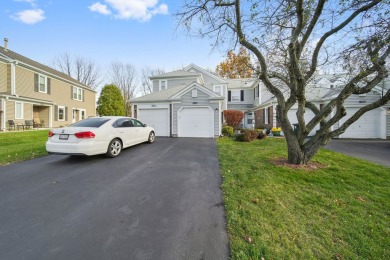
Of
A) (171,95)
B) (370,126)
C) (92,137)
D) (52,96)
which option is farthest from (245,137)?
(52,96)

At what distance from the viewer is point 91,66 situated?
37.8m

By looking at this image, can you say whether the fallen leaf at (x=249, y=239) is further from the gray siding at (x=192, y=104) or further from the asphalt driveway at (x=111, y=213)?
the gray siding at (x=192, y=104)

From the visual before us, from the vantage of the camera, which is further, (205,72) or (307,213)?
(205,72)

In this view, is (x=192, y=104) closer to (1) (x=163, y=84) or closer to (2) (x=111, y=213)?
(1) (x=163, y=84)

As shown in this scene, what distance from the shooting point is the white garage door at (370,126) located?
14266mm

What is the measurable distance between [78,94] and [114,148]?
74.6 feet

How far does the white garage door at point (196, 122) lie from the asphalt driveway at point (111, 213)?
7.98 metres

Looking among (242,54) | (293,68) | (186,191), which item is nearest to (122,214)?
(186,191)

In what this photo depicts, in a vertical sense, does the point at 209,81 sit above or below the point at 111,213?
above

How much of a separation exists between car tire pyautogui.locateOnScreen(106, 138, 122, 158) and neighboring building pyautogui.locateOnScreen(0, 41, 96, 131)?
1478 centimetres

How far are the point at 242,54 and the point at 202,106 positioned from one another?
20.7 feet

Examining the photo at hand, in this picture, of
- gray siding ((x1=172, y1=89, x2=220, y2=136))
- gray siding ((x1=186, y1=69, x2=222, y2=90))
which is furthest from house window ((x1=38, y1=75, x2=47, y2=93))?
gray siding ((x1=186, y1=69, x2=222, y2=90))

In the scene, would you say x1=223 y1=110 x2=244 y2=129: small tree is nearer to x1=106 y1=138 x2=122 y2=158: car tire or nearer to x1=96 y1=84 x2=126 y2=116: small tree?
x1=106 y1=138 x2=122 y2=158: car tire

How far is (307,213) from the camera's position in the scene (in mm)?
3223
